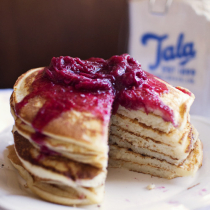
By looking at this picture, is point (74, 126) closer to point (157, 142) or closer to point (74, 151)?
point (74, 151)

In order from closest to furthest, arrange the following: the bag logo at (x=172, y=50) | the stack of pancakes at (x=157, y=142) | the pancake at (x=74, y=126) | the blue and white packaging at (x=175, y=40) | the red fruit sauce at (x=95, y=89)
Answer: the pancake at (x=74, y=126), the red fruit sauce at (x=95, y=89), the stack of pancakes at (x=157, y=142), the blue and white packaging at (x=175, y=40), the bag logo at (x=172, y=50)

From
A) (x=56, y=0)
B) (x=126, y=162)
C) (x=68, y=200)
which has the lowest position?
(x=126, y=162)

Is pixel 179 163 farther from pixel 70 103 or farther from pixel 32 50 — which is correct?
pixel 32 50

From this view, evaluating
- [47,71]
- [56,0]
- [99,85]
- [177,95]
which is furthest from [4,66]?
[177,95]

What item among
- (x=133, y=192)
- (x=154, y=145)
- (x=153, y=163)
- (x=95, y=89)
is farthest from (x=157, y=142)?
(x=95, y=89)

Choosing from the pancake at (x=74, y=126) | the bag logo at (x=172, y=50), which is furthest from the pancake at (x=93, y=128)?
the bag logo at (x=172, y=50)

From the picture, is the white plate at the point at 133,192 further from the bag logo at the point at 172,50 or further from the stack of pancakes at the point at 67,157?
the bag logo at the point at 172,50

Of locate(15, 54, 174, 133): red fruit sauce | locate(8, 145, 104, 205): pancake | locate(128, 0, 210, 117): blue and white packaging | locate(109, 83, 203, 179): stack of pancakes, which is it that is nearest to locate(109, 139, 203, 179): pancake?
locate(109, 83, 203, 179): stack of pancakes

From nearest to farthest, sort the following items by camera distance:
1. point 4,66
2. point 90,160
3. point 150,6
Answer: point 90,160 < point 150,6 < point 4,66
